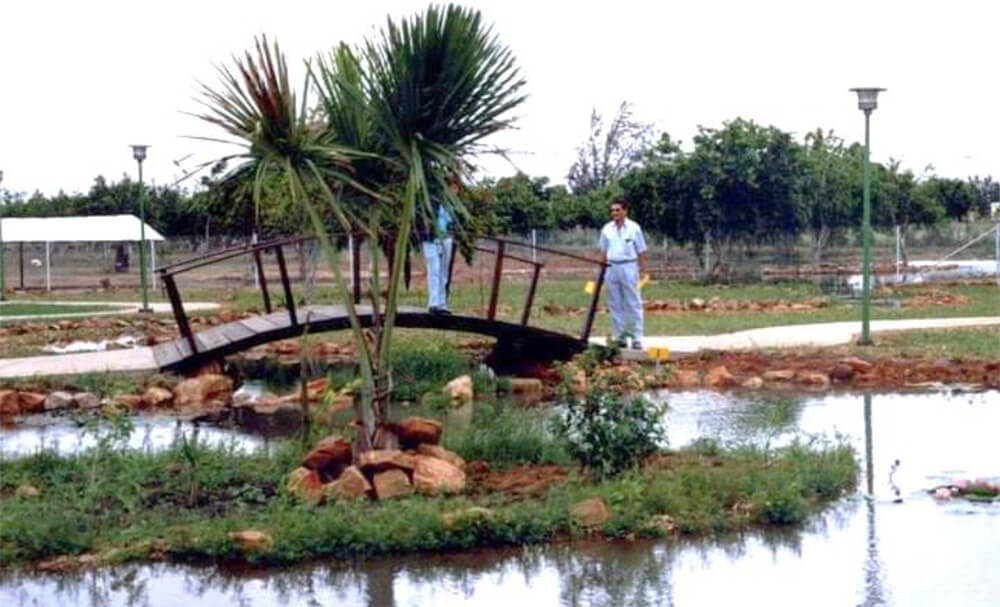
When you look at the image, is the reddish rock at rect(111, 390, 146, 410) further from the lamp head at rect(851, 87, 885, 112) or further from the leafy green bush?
the lamp head at rect(851, 87, 885, 112)

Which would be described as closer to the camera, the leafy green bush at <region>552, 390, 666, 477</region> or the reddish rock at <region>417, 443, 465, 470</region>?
the leafy green bush at <region>552, 390, 666, 477</region>

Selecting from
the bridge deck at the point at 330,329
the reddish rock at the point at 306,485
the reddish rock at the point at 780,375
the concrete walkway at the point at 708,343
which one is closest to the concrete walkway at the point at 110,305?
the concrete walkway at the point at 708,343

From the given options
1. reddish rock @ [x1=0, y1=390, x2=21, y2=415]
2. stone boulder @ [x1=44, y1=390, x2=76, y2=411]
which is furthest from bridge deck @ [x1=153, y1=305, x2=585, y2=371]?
reddish rock @ [x1=0, y1=390, x2=21, y2=415]

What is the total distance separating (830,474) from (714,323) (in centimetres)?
1360

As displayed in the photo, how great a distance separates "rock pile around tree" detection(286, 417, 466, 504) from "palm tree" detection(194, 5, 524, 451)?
0.19m

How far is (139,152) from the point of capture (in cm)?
3030

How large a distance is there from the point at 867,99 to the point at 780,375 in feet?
13.3

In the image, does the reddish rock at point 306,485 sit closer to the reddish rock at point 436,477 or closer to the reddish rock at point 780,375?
the reddish rock at point 436,477

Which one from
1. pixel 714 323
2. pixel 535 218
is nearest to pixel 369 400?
pixel 714 323

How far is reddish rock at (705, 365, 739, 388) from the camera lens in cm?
1684

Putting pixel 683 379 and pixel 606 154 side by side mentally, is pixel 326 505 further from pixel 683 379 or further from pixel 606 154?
pixel 606 154

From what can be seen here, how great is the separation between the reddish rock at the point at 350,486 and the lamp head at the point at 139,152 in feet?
69.4

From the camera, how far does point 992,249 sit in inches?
1948

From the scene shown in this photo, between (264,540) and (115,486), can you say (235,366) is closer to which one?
(115,486)
